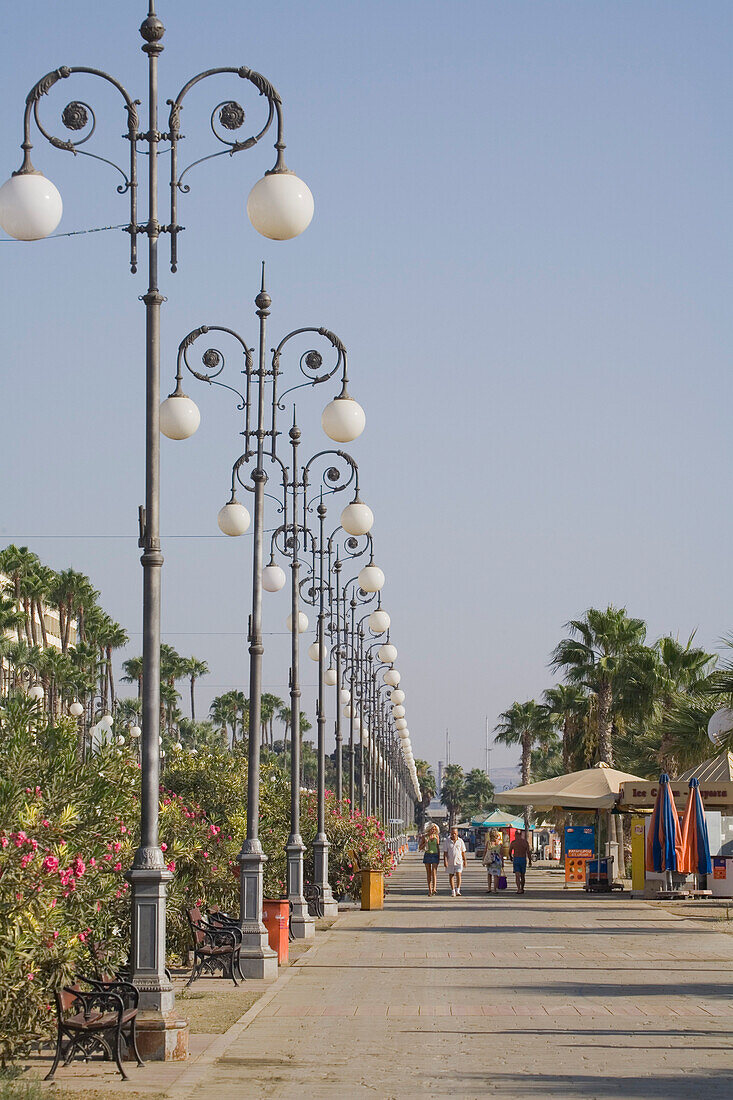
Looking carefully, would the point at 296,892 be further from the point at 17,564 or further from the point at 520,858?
the point at 17,564

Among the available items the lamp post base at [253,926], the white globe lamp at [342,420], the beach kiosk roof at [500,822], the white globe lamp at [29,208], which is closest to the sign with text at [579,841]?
the beach kiosk roof at [500,822]

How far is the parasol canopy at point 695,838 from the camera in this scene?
95.2 feet

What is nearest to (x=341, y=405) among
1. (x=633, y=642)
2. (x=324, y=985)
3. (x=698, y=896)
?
(x=324, y=985)

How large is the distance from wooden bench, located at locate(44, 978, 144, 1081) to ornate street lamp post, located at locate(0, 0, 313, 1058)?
0.15 meters

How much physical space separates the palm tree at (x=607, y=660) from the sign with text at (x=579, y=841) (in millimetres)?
5140

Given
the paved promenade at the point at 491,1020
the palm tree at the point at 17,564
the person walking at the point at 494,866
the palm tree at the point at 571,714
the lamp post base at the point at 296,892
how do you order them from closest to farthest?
the paved promenade at the point at 491,1020 < the lamp post base at the point at 296,892 < the person walking at the point at 494,866 < the palm tree at the point at 571,714 < the palm tree at the point at 17,564

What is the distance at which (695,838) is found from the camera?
96.7ft

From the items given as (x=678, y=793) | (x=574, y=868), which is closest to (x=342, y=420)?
(x=678, y=793)

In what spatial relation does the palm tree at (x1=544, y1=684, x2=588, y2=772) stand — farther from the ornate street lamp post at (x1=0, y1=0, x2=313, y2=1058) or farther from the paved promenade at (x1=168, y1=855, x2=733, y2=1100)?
the ornate street lamp post at (x1=0, y1=0, x2=313, y2=1058)

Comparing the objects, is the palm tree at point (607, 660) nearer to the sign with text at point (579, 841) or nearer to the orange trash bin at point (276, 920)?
the sign with text at point (579, 841)

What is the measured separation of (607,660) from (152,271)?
38596mm

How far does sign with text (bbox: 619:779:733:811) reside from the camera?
32.1m

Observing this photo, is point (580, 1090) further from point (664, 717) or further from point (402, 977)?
point (664, 717)

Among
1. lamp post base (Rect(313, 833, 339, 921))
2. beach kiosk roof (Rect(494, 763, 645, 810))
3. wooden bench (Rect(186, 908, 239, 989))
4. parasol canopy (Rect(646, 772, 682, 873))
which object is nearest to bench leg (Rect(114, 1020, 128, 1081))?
wooden bench (Rect(186, 908, 239, 989))
